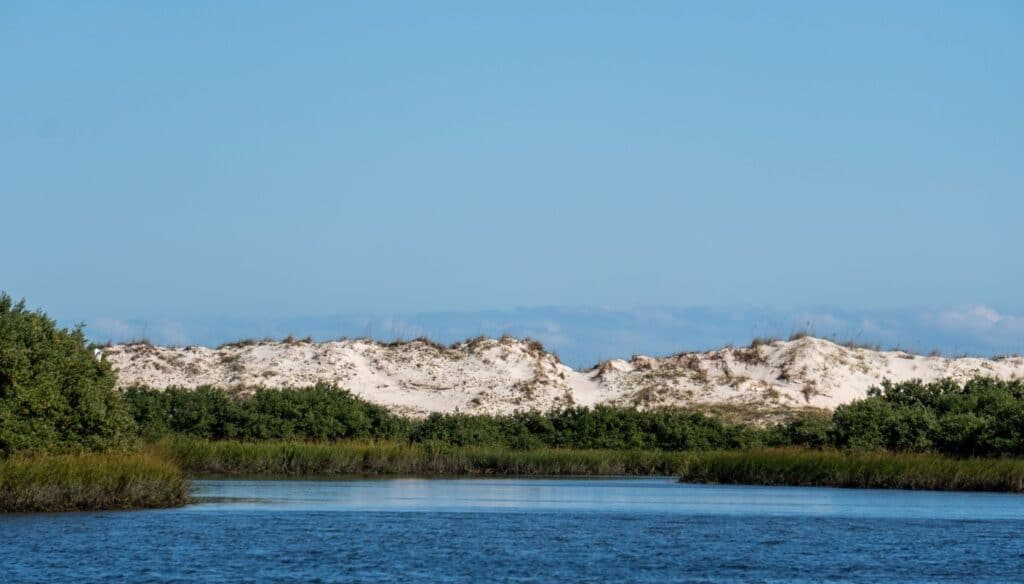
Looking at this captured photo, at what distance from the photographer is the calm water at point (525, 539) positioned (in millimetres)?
30016

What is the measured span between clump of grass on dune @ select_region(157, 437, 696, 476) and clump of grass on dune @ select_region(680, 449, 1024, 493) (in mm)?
6981

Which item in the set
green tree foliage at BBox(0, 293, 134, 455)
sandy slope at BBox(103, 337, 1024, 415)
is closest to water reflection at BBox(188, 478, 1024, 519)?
green tree foliage at BBox(0, 293, 134, 455)

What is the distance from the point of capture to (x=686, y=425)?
239 feet

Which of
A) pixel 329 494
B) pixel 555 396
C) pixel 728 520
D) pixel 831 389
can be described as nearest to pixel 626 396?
pixel 555 396

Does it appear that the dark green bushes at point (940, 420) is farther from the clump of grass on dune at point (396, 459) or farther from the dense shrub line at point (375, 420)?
the clump of grass on dune at point (396, 459)

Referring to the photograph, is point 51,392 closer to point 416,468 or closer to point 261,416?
point 416,468

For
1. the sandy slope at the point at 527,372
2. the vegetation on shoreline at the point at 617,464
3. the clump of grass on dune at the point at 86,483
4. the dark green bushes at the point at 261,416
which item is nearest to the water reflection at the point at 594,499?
the clump of grass on dune at the point at 86,483

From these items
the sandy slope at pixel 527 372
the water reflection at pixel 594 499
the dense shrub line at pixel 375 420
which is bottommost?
the water reflection at pixel 594 499

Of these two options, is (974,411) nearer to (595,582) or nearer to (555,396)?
(555,396)

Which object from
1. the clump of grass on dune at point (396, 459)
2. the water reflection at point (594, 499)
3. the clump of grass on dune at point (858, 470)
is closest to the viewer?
the water reflection at point (594, 499)

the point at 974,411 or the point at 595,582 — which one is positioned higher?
the point at 974,411

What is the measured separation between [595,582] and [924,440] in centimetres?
3328

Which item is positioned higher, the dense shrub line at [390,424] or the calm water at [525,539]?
the dense shrub line at [390,424]

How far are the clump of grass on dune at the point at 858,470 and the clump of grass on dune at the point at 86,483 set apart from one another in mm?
21707
